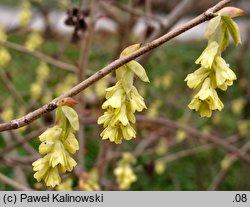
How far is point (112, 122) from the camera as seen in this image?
1223 mm

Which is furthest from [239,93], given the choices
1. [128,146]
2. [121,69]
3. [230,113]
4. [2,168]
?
[121,69]

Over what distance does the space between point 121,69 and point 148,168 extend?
1961 millimetres

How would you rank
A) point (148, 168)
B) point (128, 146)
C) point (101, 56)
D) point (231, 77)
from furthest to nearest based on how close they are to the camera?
point (101, 56) → point (128, 146) → point (148, 168) → point (231, 77)

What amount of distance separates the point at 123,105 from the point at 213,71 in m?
0.24

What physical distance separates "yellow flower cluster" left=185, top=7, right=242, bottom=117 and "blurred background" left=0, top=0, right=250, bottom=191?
31.3 inches

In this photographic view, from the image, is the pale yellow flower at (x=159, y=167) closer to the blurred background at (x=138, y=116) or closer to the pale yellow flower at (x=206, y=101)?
the blurred background at (x=138, y=116)

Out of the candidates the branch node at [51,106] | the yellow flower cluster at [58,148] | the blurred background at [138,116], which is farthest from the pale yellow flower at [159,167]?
the branch node at [51,106]

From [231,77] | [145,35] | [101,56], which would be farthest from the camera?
[101,56]

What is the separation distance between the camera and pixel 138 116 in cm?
289

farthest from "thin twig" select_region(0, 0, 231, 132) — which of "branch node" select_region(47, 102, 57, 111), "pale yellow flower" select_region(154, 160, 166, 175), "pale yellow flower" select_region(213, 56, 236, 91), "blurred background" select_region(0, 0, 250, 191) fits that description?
"pale yellow flower" select_region(154, 160, 166, 175)

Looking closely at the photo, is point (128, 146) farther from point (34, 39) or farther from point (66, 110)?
point (66, 110)

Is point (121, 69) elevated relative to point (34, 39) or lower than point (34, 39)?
lower

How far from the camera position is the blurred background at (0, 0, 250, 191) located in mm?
2557

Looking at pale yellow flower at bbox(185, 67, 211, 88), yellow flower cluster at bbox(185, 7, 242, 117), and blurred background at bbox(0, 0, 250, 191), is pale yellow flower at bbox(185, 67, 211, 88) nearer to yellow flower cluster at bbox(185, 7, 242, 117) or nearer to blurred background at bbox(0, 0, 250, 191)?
yellow flower cluster at bbox(185, 7, 242, 117)
